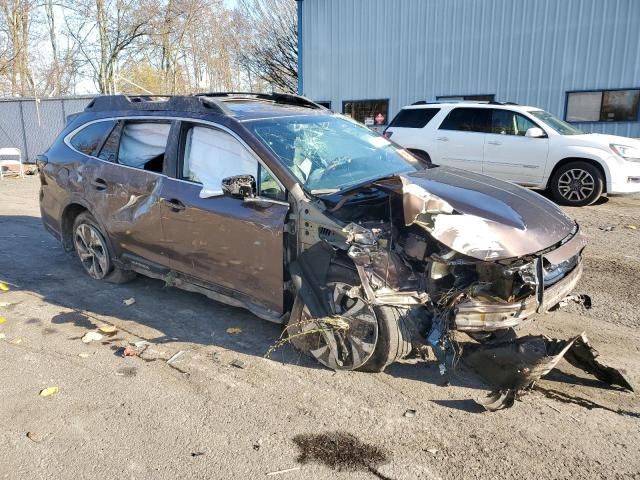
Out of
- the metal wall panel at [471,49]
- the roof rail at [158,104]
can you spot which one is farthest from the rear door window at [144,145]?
the metal wall panel at [471,49]

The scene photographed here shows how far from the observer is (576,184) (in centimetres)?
903

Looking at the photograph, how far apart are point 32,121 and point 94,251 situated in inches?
617

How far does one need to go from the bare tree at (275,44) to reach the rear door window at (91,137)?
77.1 feet

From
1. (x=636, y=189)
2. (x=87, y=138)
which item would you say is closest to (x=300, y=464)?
(x=87, y=138)

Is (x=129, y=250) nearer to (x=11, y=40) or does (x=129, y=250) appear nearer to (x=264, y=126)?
(x=264, y=126)

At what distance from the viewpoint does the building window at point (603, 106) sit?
Result: 1387 centimetres

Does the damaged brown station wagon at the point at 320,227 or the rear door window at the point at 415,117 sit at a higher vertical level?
the rear door window at the point at 415,117

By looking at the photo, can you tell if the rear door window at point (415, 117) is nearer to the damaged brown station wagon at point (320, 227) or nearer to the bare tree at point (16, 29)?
the damaged brown station wagon at point (320, 227)

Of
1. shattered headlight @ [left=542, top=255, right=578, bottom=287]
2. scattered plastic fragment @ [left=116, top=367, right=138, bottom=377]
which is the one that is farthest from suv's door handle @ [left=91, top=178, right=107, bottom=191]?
shattered headlight @ [left=542, top=255, right=578, bottom=287]

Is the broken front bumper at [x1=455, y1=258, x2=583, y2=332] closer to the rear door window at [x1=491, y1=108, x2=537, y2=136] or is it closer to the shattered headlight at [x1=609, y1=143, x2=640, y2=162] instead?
the shattered headlight at [x1=609, y1=143, x2=640, y2=162]

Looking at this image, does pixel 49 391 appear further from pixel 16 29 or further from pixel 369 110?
pixel 16 29

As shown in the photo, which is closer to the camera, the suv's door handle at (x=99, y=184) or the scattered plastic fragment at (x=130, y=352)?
the scattered plastic fragment at (x=130, y=352)

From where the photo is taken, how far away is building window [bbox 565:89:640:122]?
13.9 m

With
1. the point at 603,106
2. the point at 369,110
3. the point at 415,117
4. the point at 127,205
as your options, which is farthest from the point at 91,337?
the point at 369,110
